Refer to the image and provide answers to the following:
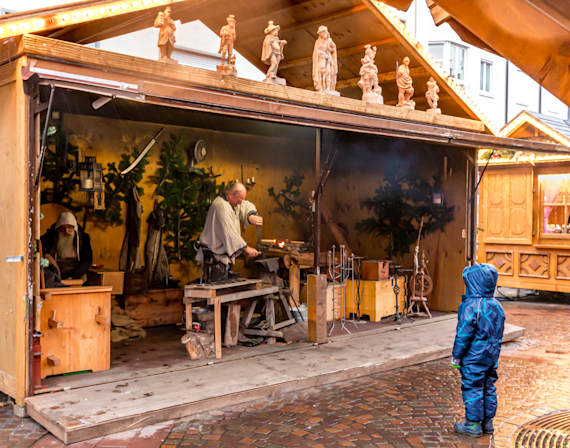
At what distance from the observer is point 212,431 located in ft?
16.5

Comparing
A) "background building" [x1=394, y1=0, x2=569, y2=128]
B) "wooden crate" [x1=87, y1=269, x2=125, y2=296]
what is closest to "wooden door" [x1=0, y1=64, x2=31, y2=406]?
"wooden crate" [x1=87, y1=269, x2=125, y2=296]

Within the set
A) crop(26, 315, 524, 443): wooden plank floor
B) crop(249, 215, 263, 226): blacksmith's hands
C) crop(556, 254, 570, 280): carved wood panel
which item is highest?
crop(249, 215, 263, 226): blacksmith's hands

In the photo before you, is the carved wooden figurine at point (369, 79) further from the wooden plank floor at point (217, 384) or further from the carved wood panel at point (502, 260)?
the carved wood panel at point (502, 260)

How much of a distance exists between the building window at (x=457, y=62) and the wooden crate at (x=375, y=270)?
1616 centimetres

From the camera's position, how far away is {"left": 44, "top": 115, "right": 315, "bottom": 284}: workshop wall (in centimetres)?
927

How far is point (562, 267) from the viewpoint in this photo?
13234 mm

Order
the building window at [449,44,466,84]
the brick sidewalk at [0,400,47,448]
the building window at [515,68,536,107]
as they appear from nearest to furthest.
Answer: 1. the brick sidewalk at [0,400,47,448]
2. the building window at [449,44,466,84]
3. the building window at [515,68,536,107]

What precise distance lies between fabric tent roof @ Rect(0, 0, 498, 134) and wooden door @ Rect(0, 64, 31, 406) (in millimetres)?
1365

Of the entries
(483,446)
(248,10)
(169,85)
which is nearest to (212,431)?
(483,446)

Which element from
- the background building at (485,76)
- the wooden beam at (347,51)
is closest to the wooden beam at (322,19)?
the wooden beam at (347,51)

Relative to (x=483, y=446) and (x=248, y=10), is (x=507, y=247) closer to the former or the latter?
(x=248, y=10)

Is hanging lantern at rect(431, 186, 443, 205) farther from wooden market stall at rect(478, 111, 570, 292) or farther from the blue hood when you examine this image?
the blue hood

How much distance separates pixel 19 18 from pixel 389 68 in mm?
6129

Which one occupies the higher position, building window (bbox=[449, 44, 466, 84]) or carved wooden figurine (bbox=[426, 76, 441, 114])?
building window (bbox=[449, 44, 466, 84])
